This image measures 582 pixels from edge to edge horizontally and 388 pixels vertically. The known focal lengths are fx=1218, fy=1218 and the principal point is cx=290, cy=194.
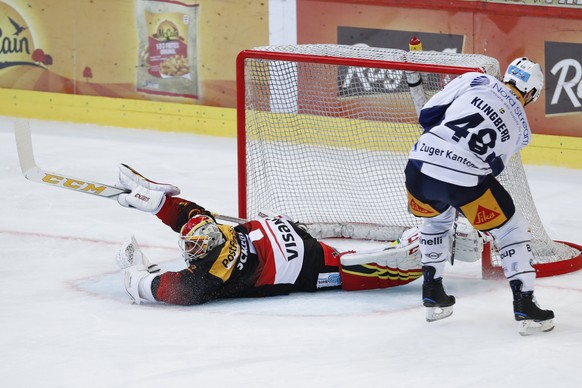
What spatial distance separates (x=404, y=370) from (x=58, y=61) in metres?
5.59

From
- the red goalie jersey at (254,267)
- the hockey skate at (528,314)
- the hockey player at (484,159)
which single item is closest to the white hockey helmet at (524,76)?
the hockey player at (484,159)

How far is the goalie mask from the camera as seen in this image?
15.3 ft

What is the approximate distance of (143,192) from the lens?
5.24m

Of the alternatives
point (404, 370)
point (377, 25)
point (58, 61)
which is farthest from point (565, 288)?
point (58, 61)

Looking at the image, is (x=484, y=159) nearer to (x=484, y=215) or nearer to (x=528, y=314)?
(x=484, y=215)

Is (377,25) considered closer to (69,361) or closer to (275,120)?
(275,120)

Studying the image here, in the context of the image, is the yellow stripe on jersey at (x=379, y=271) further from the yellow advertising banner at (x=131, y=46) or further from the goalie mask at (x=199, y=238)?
the yellow advertising banner at (x=131, y=46)

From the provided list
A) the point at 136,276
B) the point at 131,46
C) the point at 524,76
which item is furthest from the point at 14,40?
the point at 524,76

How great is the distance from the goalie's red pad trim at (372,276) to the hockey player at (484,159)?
0.61 m

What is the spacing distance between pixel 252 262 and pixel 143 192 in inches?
26.4

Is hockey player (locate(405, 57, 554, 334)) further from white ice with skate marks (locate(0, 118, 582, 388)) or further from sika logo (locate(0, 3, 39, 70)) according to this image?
sika logo (locate(0, 3, 39, 70))

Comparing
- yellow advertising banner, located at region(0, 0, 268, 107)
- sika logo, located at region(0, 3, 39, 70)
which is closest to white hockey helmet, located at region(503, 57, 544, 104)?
yellow advertising banner, located at region(0, 0, 268, 107)

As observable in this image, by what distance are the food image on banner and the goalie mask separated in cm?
388

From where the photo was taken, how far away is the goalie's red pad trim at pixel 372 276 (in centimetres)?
502
